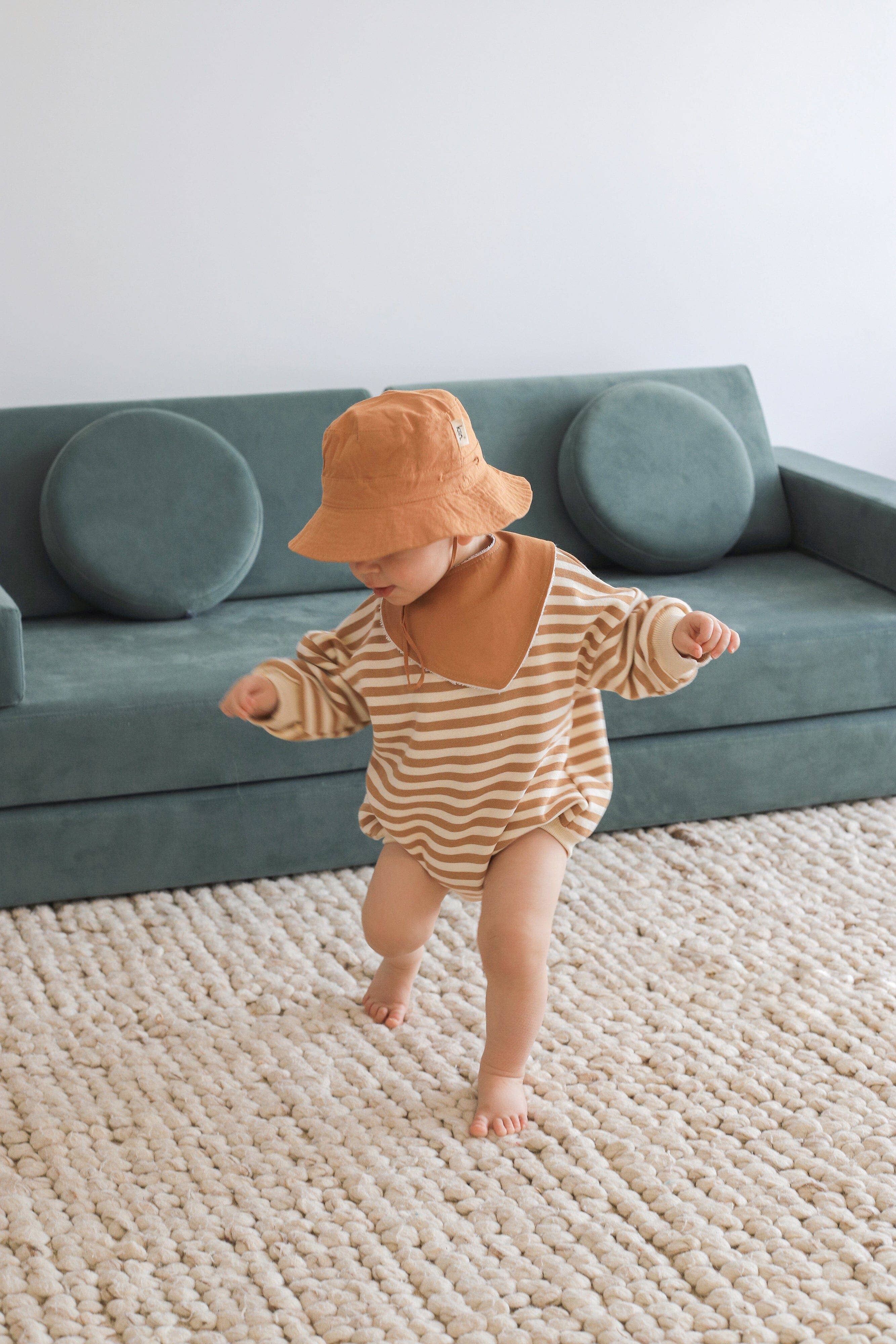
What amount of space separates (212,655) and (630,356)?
1.52m

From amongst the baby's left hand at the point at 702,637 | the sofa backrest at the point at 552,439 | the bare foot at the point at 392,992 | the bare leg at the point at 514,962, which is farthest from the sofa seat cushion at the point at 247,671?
the baby's left hand at the point at 702,637

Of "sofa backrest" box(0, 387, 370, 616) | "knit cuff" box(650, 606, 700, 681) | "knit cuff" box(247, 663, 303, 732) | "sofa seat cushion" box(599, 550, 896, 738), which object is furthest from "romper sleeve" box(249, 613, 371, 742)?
"sofa backrest" box(0, 387, 370, 616)

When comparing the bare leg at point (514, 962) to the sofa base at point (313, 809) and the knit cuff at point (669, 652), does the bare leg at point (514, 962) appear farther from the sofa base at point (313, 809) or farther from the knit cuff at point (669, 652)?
the sofa base at point (313, 809)

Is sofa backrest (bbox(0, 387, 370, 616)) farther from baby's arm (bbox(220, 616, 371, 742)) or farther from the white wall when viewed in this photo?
baby's arm (bbox(220, 616, 371, 742))

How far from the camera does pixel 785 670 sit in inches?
94.0

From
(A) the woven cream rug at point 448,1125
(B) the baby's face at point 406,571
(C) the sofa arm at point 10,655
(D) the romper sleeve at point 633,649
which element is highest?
(B) the baby's face at point 406,571

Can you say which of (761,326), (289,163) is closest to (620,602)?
(289,163)

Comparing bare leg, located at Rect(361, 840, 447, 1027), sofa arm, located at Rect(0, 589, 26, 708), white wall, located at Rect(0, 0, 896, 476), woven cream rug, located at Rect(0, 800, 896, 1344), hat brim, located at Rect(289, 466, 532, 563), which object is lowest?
woven cream rug, located at Rect(0, 800, 896, 1344)

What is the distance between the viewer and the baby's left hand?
1.49 m

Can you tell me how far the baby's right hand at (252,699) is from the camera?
5.20ft

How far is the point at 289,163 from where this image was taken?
2848mm

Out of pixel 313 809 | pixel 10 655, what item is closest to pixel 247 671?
pixel 313 809

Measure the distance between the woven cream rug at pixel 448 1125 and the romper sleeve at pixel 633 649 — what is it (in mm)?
530

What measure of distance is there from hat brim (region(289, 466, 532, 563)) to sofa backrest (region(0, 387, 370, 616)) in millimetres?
1196
